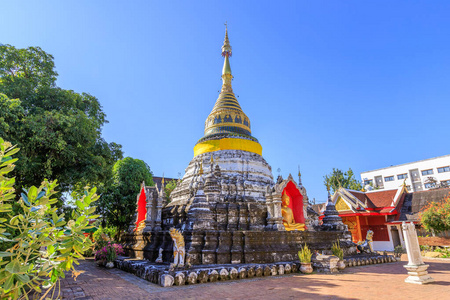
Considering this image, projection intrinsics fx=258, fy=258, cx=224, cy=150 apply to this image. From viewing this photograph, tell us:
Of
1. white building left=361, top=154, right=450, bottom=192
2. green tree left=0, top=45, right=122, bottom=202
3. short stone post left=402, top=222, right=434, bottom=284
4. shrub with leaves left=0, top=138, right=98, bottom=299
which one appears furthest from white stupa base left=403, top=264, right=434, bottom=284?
white building left=361, top=154, right=450, bottom=192

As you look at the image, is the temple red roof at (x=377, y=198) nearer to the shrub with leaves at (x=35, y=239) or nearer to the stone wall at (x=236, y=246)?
the stone wall at (x=236, y=246)

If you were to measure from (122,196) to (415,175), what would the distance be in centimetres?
4974

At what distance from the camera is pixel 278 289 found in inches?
320

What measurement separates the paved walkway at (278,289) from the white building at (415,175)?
38989 millimetres

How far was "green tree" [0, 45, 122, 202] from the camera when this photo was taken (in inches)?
455

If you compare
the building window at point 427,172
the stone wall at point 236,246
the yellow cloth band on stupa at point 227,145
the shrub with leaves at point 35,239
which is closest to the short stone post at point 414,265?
the stone wall at point 236,246

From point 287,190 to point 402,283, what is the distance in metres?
8.04

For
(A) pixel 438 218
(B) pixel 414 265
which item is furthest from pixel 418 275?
(A) pixel 438 218

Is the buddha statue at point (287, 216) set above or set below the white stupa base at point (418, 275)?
above

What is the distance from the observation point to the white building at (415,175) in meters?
42.6

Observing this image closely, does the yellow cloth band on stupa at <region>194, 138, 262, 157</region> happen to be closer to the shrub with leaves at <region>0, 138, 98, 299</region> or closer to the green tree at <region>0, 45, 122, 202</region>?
the green tree at <region>0, 45, 122, 202</region>

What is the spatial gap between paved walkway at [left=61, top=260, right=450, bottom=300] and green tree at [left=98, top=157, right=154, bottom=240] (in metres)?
13.8

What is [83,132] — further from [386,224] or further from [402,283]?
[386,224]

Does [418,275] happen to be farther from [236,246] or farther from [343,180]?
[343,180]
